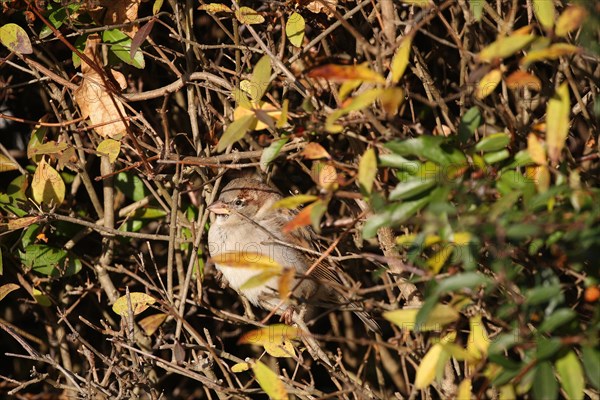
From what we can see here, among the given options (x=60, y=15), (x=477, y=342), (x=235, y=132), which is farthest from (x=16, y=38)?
(x=477, y=342)

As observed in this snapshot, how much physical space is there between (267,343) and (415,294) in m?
0.60

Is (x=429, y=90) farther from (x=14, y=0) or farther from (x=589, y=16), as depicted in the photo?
(x=14, y=0)

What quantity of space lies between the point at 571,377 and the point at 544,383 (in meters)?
0.10

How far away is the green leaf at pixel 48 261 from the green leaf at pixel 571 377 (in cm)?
232

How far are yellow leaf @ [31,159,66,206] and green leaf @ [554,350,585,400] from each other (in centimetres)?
220

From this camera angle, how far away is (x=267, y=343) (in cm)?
262

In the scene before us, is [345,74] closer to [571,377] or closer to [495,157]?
[495,157]

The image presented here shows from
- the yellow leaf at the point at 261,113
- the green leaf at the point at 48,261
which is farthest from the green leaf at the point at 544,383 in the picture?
the green leaf at the point at 48,261

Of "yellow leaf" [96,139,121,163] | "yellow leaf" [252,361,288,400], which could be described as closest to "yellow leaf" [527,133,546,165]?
"yellow leaf" [252,361,288,400]

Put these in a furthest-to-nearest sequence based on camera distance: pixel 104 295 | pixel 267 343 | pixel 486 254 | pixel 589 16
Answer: pixel 104 295
pixel 267 343
pixel 486 254
pixel 589 16

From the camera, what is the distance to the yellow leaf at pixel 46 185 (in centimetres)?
317

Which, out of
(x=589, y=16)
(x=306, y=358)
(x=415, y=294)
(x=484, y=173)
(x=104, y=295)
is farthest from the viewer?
(x=306, y=358)

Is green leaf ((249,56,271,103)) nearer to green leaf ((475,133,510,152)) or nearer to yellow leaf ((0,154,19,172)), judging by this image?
green leaf ((475,133,510,152))

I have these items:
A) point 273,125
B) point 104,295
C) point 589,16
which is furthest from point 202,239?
point 589,16
